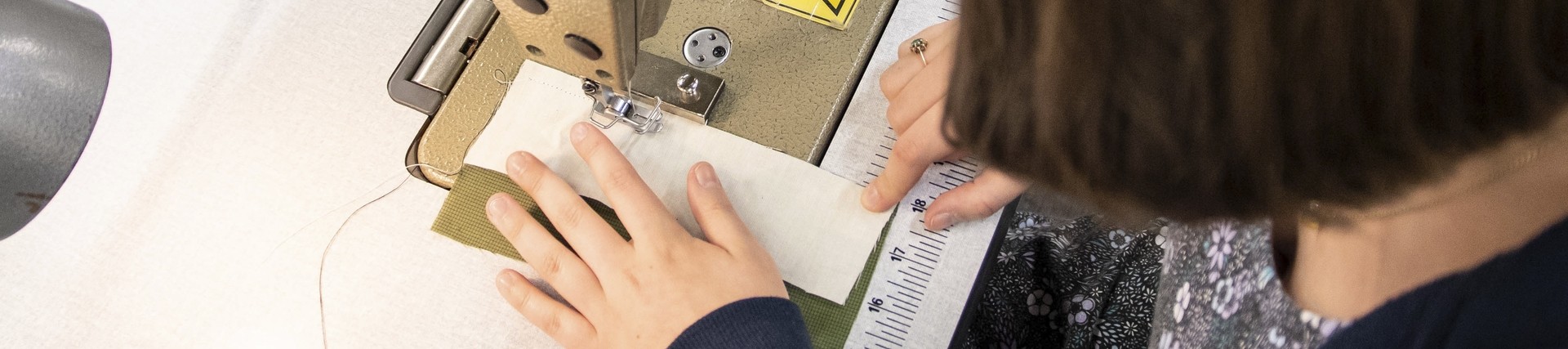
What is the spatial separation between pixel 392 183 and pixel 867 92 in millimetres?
525

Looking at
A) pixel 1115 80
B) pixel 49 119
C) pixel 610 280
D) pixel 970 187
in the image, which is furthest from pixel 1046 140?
pixel 49 119

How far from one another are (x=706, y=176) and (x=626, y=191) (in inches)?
3.2

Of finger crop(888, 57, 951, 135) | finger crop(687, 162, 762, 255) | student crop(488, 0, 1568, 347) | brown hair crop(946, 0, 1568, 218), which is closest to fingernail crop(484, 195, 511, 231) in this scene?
finger crop(687, 162, 762, 255)

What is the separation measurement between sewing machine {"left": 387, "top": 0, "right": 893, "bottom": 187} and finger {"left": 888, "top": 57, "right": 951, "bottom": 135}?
75 millimetres

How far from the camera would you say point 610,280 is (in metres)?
0.82

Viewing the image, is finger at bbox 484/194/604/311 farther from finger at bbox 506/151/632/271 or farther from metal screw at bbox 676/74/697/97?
metal screw at bbox 676/74/697/97

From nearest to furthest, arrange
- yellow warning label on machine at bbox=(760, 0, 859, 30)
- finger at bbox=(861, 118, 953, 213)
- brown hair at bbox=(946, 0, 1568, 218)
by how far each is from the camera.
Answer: brown hair at bbox=(946, 0, 1568, 218), finger at bbox=(861, 118, 953, 213), yellow warning label on machine at bbox=(760, 0, 859, 30)

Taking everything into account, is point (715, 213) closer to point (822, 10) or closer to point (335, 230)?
point (822, 10)

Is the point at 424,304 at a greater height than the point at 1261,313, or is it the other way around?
the point at 1261,313

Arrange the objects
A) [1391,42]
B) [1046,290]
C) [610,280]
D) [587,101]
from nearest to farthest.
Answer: [1391,42]
[610,280]
[587,101]
[1046,290]

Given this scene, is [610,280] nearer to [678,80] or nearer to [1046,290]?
[678,80]

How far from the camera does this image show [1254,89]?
42cm

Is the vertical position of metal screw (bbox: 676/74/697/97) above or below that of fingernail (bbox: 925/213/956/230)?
above

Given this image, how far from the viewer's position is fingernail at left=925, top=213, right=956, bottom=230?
859 millimetres
